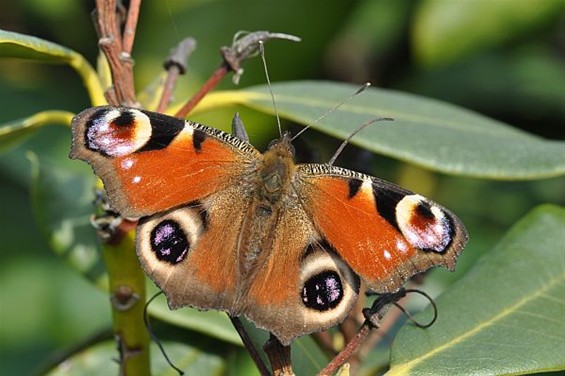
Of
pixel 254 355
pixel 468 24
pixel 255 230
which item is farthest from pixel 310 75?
pixel 254 355

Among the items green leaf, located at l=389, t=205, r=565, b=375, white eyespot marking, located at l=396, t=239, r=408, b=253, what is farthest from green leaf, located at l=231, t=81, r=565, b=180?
white eyespot marking, located at l=396, t=239, r=408, b=253

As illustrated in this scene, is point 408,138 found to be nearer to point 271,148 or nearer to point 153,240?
point 271,148

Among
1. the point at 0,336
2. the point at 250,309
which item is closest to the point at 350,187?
the point at 250,309

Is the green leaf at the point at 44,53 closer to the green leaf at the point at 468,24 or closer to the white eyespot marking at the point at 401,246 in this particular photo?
the white eyespot marking at the point at 401,246

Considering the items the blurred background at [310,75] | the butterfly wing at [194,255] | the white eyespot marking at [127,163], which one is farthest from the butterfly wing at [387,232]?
the blurred background at [310,75]

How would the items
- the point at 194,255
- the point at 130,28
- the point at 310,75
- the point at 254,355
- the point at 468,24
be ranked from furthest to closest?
the point at 310,75, the point at 468,24, the point at 130,28, the point at 194,255, the point at 254,355

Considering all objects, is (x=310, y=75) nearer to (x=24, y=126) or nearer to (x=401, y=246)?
(x=24, y=126)
